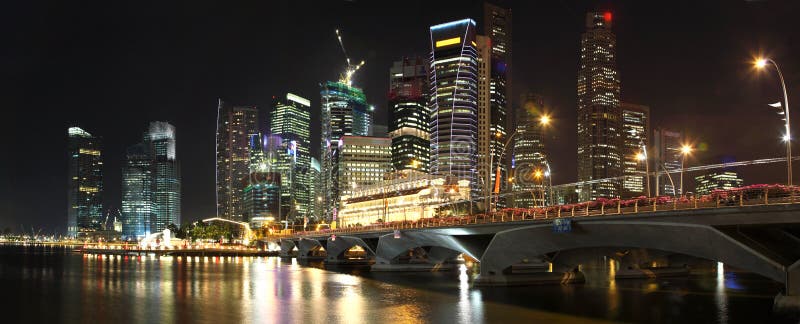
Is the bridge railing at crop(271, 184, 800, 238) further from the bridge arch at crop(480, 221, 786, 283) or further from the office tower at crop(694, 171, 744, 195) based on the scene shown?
the office tower at crop(694, 171, 744, 195)

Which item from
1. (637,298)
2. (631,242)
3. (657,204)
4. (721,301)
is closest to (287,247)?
(637,298)

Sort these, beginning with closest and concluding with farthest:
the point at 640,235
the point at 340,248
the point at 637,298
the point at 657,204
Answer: the point at 657,204 < the point at 640,235 < the point at 637,298 < the point at 340,248

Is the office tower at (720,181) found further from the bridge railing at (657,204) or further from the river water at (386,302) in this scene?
the bridge railing at (657,204)

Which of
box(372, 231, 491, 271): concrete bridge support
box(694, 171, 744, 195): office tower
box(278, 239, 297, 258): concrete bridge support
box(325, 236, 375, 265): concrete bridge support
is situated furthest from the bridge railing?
box(278, 239, 297, 258): concrete bridge support

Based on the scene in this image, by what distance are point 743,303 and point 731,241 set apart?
1655cm

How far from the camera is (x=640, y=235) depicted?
152 ft

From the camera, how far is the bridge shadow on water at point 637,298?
144 ft

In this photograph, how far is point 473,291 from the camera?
6294 cm

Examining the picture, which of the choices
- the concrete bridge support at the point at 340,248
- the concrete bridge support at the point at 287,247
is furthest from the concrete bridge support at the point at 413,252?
the concrete bridge support at the point at 287,247

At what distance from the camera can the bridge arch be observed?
125 feet

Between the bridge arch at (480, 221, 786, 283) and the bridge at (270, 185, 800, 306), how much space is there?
0.07 meters

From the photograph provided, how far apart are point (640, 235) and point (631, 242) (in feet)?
6.45

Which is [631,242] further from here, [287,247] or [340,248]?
[287,247]

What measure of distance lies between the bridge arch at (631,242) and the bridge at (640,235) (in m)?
0.07
